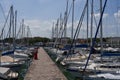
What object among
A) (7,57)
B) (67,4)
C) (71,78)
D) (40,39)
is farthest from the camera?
(40,39)

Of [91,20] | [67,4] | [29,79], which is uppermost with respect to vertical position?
[67,4]

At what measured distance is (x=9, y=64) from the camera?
2647 cm

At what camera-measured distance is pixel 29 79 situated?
22562 millimetres

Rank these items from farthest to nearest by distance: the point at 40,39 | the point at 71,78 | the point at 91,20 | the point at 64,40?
the point at 40,39
the point at 64,40
the point at 91,20
the point at 71,78

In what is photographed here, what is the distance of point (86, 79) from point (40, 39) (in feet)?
498

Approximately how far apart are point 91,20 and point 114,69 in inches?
→ 558

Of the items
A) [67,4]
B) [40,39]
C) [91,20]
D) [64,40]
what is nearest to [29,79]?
[91,20]

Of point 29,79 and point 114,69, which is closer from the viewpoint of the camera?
point 114,69

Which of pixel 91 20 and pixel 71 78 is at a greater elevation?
A: pixel 91 20

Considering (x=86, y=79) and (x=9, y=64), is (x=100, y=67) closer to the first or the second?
(x=86, y=79)

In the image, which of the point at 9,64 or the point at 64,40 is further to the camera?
the point at 64,40

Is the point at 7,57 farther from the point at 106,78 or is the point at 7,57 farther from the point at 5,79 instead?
the point at 106,78

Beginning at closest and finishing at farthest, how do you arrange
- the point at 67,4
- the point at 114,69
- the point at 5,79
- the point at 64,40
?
the point at 5,79 < the point at 114,69 < the point at 67,4 < the point at 64,40

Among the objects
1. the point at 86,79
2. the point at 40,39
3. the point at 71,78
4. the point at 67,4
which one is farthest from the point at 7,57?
the point at 40,39
